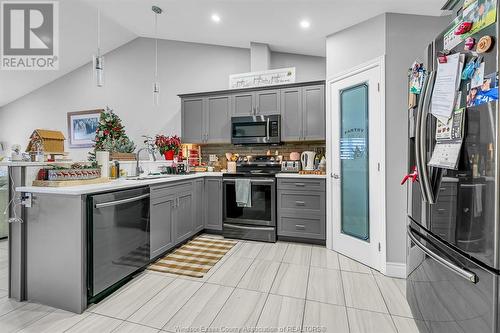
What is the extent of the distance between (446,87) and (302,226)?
8.33 ft

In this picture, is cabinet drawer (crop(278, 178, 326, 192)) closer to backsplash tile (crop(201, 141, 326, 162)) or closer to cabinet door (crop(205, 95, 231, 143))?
backsplash tile (crop(201, 141, 326, 162))

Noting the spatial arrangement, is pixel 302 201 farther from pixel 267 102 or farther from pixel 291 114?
pixel 267 102

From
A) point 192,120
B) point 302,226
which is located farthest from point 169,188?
point 302,226

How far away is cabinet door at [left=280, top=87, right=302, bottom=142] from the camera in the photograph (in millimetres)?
3732

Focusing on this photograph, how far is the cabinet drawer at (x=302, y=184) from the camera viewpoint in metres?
3.35

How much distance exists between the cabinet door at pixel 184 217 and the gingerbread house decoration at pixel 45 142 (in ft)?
4.68

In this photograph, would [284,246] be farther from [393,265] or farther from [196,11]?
[196,11]

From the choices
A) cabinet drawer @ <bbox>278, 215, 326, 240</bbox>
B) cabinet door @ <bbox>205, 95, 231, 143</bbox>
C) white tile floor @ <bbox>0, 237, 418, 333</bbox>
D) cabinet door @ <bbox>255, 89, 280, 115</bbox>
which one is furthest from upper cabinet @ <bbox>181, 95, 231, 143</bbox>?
white tile floor @ <bbox>0, 237, 418, 333</bbox>

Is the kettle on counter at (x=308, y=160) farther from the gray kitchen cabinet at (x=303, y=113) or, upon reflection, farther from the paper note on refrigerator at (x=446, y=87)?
the paper note on refrigerator at (x=446, y=87)

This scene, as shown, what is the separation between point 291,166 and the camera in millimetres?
3936

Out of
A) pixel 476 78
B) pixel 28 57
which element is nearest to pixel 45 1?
pixel 28 57

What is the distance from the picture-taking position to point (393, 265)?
2521mm

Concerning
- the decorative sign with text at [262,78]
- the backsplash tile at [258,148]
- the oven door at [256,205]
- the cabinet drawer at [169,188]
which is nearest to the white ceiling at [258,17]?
the decorative sign with text at [262,78]

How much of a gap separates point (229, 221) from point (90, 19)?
4.40 m
